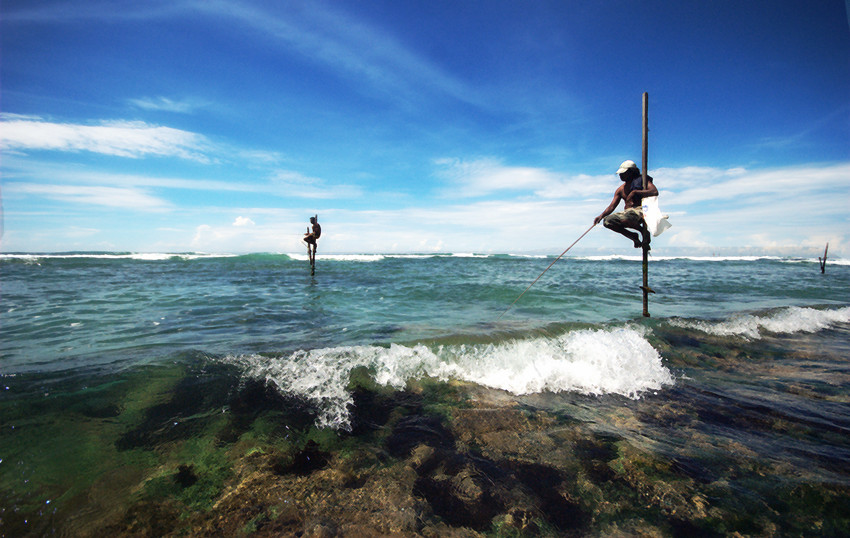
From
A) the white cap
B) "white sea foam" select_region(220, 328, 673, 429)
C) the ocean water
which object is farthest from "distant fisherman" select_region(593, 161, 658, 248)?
"white sea foam" select_region(220, 328, 673, 429)

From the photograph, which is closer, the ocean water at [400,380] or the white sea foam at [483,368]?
the ocean water at [400,380]

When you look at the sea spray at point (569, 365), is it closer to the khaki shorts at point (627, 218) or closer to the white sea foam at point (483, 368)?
the white sea foam at point (483, 368)

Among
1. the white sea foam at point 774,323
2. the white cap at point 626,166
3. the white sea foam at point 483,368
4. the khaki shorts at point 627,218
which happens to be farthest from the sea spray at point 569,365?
the white cap at point 626,166

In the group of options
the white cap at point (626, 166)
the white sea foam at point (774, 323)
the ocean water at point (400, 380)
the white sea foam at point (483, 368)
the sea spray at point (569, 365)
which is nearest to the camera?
the ocean water at point (400, 380)

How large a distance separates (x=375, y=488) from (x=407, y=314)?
278 inches

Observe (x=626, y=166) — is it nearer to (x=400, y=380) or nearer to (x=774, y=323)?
(x=774, y=323)

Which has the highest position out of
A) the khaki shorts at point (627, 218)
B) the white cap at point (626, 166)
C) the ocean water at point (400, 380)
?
the white cap at point (626, 166)

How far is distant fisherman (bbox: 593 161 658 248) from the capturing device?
711 cm

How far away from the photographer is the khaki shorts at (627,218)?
23.3 ft

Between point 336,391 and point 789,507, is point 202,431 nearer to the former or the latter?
point 336,391

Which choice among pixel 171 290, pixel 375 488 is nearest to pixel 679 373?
pixel 375 488

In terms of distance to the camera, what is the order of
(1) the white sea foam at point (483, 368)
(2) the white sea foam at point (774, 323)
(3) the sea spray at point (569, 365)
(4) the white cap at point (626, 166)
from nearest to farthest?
1. (1) the white sea foam at point (483, 368)
2. (3) the sea spray at point (569, 365)
3. (4) the white cap at point (626, 166)
4. (2) the white sea foam at point (774, 323)

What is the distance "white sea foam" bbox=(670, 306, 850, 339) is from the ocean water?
0.21 ft

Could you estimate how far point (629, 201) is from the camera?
728cm
